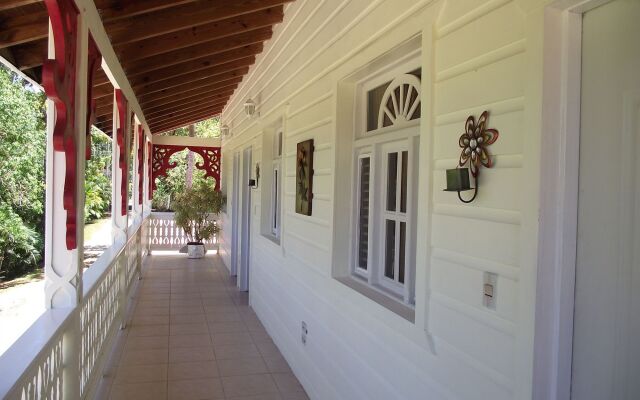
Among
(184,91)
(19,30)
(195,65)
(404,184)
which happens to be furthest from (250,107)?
(404,184)

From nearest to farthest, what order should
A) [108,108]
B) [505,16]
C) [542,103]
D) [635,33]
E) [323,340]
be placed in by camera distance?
[635,33], [542,103], [505,16], [323,340], [108,108]

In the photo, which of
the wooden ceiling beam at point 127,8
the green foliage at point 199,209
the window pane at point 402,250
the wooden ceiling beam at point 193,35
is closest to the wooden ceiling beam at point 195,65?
the wooden ceiling beam at point 193,35

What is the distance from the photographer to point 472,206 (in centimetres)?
172

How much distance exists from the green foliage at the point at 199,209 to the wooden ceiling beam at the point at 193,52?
5332 millimetres

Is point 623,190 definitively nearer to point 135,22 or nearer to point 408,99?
point 408,99

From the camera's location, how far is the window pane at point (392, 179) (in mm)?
2660

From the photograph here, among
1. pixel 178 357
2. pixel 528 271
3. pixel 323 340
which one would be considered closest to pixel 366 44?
pixel 528 271

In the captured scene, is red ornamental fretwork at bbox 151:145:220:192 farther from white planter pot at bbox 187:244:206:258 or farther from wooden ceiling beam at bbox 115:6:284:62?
wooden ceiling beam at bbox 115:6:284:62

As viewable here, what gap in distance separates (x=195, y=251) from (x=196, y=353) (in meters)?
6.26

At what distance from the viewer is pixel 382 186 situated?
2.78 meters

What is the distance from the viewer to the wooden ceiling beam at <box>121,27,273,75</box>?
498cm

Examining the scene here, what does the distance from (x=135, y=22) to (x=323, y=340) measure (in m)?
2.82

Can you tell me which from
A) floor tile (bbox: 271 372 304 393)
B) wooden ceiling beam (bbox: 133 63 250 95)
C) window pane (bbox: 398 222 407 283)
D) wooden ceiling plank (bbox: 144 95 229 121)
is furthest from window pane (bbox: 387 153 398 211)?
wooden ceiling plank (bbox: 144 95 229 121)

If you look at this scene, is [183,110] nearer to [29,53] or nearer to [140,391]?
[29,53]
